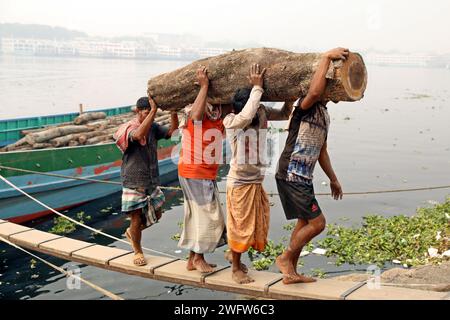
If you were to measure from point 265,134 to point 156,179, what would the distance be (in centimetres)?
139

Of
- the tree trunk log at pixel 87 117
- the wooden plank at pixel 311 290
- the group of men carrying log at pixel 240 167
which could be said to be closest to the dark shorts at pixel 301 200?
the group of men carrying log at pixel 240 167

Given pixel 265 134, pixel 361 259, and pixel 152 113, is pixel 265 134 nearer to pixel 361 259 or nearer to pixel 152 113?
pixel 152 113

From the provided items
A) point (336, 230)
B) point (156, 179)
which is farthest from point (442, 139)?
point (156, 179)

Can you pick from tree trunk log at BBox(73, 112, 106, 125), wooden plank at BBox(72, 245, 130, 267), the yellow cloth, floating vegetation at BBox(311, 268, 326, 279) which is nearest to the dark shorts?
the yellow cloth

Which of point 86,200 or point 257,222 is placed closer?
point 257,222

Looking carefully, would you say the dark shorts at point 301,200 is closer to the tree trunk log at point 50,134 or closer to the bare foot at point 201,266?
the bare foot at point 201,266

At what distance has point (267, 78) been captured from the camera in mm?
4316

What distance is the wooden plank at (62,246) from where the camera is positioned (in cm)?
533

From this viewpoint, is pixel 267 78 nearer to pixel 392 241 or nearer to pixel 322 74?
pixel 322 74

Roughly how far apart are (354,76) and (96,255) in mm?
3187

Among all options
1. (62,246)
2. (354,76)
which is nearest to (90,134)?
(62,246)

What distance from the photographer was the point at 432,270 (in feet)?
22.7
